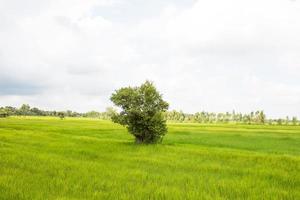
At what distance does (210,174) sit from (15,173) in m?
8.56

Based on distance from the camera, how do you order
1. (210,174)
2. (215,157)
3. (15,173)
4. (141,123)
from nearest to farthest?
1. (15,173)
2. (210,174)
3. (215,157)
4. (141,123)

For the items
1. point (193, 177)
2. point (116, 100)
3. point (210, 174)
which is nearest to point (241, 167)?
point (210, 174)

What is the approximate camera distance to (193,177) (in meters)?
16.9

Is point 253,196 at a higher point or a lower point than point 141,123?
lower

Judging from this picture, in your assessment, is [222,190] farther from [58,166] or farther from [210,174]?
[58,166]

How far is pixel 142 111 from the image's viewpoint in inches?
1522

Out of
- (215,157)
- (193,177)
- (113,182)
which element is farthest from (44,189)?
(215,157)

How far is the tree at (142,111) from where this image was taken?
38.2 metres

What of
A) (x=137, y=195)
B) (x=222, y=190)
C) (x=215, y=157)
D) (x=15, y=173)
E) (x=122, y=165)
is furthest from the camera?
(x=215, y=157)

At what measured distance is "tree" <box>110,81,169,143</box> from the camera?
38.2 meters

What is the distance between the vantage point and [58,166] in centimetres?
1853

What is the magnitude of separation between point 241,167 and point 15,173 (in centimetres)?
1170

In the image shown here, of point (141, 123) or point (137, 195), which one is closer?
point (137, 195)

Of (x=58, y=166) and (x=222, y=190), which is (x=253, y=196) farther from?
(x=58, y=166)
